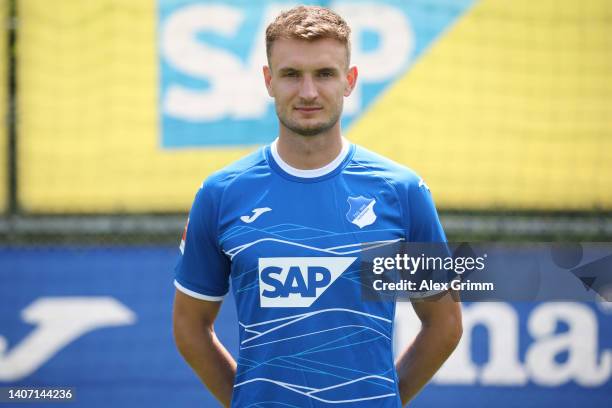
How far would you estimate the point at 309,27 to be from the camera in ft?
8.75

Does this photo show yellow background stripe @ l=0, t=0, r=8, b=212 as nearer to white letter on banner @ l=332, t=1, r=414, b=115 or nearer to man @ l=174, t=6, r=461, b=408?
white letter on banner @ l=332, t=1, r=414, b=115

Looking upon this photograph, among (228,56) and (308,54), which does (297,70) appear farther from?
(228,56)

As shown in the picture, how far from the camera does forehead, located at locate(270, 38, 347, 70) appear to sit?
2658mm

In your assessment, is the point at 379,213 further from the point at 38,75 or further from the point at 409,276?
the point at 38,75

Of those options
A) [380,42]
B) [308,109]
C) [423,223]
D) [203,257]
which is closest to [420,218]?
[423,223]

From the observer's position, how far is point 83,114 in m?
5.42

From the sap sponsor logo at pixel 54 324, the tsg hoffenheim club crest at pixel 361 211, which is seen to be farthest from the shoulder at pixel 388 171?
the sap sponsor logo at pixel 54 324

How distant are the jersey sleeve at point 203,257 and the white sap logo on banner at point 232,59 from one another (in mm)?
2554

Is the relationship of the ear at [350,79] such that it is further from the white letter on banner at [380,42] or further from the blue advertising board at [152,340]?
the blue advertising board at [152,340]

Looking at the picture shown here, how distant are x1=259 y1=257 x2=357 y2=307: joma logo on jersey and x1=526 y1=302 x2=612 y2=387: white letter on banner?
2967 mm

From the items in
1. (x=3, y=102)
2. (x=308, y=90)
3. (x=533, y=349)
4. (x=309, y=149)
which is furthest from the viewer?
(x=3, y=102)

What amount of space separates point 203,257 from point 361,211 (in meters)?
0.56

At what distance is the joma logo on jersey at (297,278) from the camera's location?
266 centimetres

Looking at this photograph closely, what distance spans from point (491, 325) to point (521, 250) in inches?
19.8
